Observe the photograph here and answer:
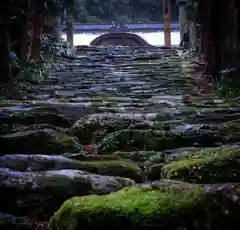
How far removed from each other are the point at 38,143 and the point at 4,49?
4684mm

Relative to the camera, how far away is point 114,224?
230 cm

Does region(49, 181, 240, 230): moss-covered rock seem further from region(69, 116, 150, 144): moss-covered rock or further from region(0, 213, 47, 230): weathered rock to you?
region(69, 116, 150, 144): moss-covered rock

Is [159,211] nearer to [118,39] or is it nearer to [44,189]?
[44,189]

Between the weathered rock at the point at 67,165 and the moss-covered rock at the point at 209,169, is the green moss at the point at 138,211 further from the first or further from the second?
the weathered rock at the point at 67,165

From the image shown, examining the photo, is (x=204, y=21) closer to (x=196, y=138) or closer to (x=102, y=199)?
(x=196, y=138)

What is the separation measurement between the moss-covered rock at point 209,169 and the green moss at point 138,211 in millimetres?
580

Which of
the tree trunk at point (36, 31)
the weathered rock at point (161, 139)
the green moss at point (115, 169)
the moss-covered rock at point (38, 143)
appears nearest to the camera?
the green moss at point (115, 169)

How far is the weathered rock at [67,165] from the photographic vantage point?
347 cm

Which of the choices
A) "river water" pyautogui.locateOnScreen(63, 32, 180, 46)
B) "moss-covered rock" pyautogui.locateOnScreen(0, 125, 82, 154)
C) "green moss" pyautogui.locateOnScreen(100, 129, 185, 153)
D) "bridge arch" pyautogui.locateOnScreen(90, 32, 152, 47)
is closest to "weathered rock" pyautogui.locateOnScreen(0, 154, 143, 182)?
"moss-covered rock" pyautogui.locateOnScreen(0, 125, 82, 154)

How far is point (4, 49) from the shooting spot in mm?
8539

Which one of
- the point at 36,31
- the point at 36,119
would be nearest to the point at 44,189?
the point at 36,119

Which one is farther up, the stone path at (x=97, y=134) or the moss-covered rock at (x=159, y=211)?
the moss-covered rock at (x=159, y=211)

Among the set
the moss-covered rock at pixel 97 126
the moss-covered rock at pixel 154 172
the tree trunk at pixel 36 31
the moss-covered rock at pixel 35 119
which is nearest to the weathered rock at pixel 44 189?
the moss-covered rock at pixel 154 172

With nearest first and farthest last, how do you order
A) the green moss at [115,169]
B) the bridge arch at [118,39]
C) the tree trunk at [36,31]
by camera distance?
the green moss at [115,169] < the tree trunk at [36,31] < the bridge arch at [118,39]
